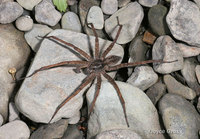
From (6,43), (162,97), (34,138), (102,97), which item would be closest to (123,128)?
(102,97)

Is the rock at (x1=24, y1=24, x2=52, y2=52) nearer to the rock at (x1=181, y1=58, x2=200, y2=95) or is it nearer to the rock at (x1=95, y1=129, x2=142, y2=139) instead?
the rock at (x1=95, y1=129, x2=142, y2=139)

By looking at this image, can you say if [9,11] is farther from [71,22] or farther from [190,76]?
[190,76]

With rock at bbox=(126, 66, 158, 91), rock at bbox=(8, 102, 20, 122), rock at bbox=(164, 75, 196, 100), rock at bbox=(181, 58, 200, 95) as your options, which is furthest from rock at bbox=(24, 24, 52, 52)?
rock at bbox=(181, 58, 200, 95)

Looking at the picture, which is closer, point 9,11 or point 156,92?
point 156,92

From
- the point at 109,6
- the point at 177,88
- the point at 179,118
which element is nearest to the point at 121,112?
the point at 179,118

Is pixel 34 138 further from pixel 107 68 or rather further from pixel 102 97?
pixel 107 68

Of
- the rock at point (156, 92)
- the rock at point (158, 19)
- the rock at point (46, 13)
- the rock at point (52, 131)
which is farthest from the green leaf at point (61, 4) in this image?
the rock at point (156, 92)
